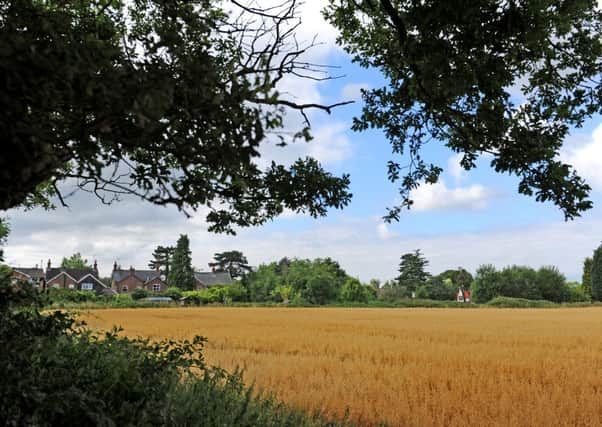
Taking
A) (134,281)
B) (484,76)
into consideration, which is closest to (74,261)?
(134,281)

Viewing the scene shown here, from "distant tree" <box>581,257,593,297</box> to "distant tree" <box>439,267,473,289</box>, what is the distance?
69.6 feet

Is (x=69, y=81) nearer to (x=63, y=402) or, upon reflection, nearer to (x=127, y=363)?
(x=63, y=402)

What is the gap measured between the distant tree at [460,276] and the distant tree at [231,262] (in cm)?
4237

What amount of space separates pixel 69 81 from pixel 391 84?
5.14 meters

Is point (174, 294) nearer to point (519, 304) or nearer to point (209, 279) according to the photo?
point (209, 279)

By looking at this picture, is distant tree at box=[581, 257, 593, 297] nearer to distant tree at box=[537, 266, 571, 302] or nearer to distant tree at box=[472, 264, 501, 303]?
distant tree at box=[537, 266, 571, 302]

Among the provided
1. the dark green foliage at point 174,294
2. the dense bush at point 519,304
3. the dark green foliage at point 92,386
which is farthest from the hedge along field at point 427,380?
the dark green foliage at point 174,294

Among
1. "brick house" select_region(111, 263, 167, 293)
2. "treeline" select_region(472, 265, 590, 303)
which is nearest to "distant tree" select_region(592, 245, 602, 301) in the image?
"treeline" select_region(472, 265, 590, 303)

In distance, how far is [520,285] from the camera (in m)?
72.0

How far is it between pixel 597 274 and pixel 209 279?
6486 cm

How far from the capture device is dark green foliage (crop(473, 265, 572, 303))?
72000 mm

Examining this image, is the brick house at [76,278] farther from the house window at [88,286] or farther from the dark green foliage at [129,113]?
the dark green foliage at [129,113]

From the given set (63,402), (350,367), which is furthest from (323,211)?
(350,367)

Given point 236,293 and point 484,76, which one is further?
point 236,293
